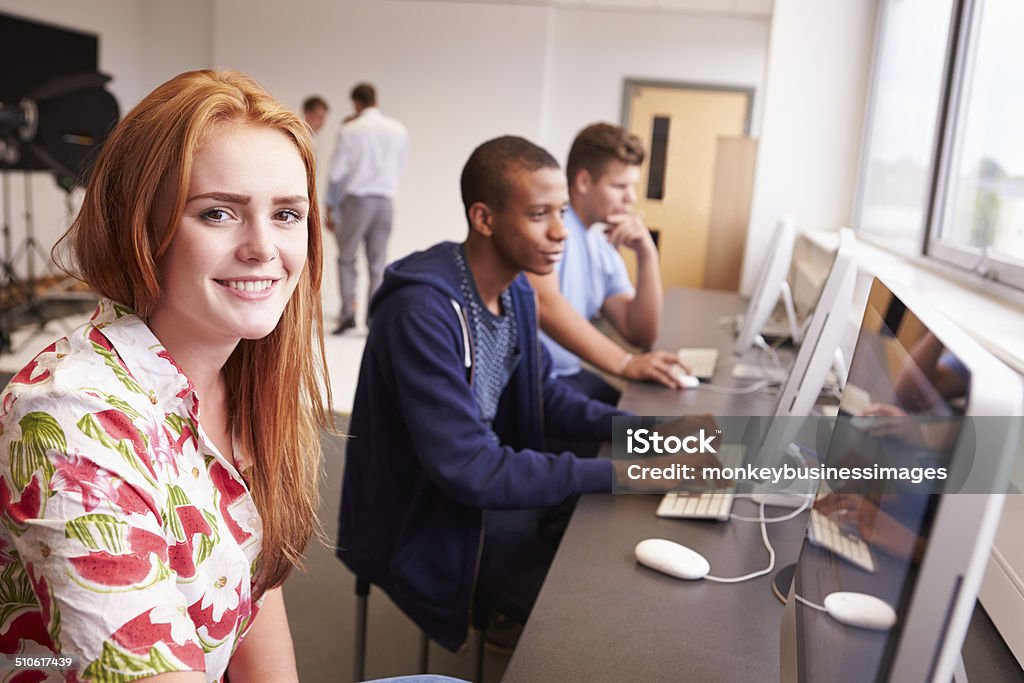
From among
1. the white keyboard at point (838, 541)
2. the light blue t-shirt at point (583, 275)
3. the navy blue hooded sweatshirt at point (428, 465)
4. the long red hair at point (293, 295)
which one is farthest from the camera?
the light blue t-shirt at point (583, 275)

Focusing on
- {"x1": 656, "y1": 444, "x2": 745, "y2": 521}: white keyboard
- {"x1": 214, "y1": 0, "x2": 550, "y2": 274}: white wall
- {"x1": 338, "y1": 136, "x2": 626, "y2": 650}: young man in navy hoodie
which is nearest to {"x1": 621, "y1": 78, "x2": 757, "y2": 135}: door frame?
{"x1": 214, "y1": 0, "x2": 550, "y2": 274}: white wall

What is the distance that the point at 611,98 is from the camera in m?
7.90

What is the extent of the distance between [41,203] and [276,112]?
7321 millimetres

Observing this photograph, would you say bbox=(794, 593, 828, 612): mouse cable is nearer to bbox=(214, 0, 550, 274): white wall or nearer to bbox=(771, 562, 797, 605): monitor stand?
bbox=(771, 562, 797, 605): monitor stand

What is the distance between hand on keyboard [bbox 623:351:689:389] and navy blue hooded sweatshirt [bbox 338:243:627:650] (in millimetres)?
696

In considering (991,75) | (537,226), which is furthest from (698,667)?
(991,75)

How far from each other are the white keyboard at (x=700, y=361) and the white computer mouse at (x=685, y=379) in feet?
0.30

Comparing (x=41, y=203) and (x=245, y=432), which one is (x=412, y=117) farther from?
(x=245, y=432)

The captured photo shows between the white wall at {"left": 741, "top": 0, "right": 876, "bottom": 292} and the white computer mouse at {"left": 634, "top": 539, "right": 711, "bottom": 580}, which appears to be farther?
the white wall at {"left": 741, "top": 0, "right": 876, "bottom": 292}

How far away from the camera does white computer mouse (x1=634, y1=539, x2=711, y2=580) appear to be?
120 cm

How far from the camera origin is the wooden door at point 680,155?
7.86 meters

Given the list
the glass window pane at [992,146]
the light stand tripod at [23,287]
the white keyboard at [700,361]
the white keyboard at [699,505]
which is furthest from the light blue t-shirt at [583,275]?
the light stand tripod at [23,287]

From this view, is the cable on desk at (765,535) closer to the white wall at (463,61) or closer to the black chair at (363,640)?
the black chair at (363,640)

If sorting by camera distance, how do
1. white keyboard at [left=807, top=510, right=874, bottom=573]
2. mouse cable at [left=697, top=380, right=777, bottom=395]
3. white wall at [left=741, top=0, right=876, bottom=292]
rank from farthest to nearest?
1. white wall at [left=741, top=0, right=876, bottom=292]
2. mouse cable at [left=697, top=380, right=777, bottom=395]
3. white keyboard at [left=807, top=510, right=874, bottom=573]
